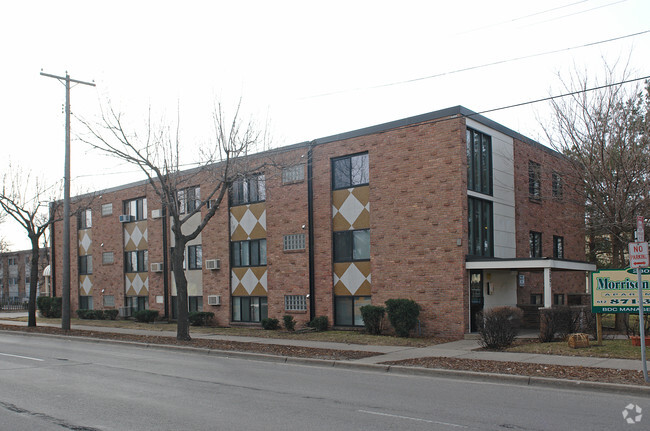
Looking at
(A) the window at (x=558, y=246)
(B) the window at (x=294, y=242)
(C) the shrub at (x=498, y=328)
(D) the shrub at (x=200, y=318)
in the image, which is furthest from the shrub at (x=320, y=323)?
(A) the window at (x=558, y=246)

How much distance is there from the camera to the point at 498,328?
15.9 metres

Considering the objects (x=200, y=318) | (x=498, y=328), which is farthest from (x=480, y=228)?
(x=200, y=318)

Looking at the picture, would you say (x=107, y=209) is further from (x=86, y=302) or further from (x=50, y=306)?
(x=50, y=306)

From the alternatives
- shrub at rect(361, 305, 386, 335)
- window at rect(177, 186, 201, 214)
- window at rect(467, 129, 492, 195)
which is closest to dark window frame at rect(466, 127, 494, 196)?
window at rect(467, 129, 492, 195)

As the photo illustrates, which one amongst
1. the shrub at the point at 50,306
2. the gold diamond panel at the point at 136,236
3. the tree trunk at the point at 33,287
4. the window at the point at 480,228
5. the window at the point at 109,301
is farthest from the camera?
the shrub at the point at 50,306

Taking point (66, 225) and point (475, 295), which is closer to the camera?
→ point (475, 295)

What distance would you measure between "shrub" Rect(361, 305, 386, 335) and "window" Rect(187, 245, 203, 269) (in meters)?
11.2

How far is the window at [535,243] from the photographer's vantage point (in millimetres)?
24847

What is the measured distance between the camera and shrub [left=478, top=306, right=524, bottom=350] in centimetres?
1593

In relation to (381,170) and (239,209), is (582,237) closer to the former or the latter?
(381,170)

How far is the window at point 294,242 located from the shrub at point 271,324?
2.91 m

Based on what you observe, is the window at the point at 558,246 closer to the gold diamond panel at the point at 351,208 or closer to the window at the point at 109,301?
the gold diamond panel at the point at 351,208

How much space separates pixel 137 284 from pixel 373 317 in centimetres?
1718

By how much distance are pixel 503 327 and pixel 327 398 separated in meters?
7.56
